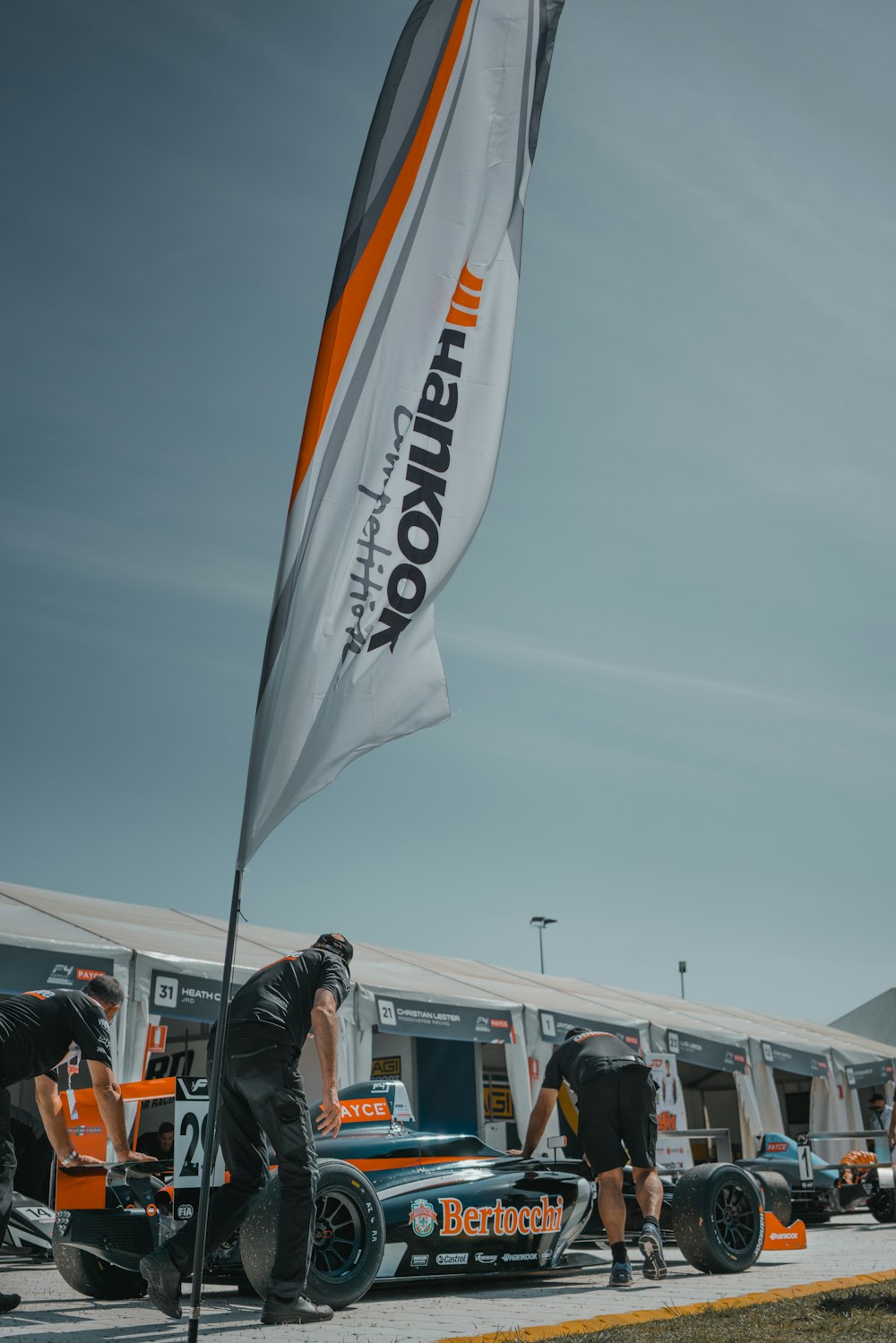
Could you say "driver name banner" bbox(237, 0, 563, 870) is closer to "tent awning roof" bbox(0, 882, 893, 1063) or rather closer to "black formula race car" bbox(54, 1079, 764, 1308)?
"black formula race car" bbox(54, 1079, 764, 1308)

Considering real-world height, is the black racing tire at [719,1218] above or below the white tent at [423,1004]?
below

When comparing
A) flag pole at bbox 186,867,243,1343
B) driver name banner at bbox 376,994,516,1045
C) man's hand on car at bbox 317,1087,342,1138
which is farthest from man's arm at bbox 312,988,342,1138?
driver name banner at bbox 376,994,516,1045

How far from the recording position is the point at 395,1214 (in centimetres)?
589

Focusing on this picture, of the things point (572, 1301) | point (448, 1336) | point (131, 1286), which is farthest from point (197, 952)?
point (448, 1336)

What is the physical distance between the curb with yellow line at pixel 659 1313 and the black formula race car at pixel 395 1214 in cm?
87

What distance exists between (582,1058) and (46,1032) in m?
2.95

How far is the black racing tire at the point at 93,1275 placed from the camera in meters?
5.78

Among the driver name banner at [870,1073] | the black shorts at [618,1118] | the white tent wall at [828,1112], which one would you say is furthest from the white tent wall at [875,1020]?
the black shorts at [618,1118]

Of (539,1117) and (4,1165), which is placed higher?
(539,1117)

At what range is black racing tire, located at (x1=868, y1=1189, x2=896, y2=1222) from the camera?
1184cm

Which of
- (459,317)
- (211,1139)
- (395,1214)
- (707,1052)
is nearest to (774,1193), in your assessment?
(395,1214)

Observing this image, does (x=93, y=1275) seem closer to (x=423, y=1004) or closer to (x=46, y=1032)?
(x=46, y=1032)

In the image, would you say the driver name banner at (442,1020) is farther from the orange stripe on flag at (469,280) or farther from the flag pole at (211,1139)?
the orange stripe on flag at (469,280)

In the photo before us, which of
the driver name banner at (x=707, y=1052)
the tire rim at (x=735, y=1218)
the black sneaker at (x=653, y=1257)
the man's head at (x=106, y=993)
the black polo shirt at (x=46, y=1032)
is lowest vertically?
the black sneaker at (x=653, y=1257)
